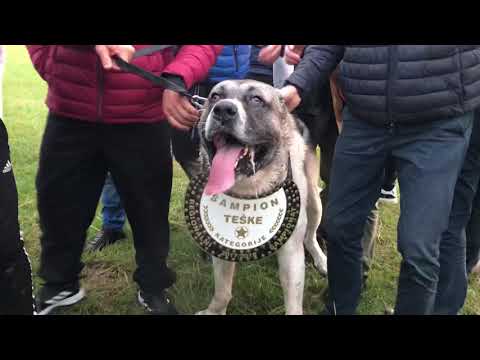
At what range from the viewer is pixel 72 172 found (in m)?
2.47

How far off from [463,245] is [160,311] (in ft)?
5.97

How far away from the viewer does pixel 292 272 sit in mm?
2561

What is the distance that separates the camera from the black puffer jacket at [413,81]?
197 centimetres

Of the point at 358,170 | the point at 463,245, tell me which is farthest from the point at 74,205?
the point at 463,245

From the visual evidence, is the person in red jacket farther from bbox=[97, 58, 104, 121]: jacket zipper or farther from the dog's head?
the dog's head

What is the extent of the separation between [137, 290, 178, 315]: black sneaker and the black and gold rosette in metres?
0.61

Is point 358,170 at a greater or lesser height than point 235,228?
greater

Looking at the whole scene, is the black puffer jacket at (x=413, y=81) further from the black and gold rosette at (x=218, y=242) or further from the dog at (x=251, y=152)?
the black and gold rosette at (x=218, y=242)

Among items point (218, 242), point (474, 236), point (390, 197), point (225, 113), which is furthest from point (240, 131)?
point (390, 197)

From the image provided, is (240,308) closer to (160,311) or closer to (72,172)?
(160,311)

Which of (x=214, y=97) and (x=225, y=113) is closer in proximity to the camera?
(x=225, y=113)

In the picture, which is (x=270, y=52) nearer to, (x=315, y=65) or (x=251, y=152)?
(x=315, y=65)

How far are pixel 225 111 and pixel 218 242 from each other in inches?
27.3
